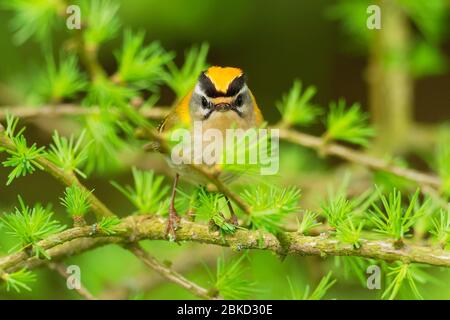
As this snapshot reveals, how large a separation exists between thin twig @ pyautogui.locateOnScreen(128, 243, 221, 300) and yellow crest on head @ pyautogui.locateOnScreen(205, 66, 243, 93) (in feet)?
1.73

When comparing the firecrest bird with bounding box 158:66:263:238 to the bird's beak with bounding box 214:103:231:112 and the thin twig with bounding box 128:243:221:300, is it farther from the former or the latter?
the thin twig with bounding box 128:243:221:300

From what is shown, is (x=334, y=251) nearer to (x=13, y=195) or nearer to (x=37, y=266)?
(x=37, y=266)

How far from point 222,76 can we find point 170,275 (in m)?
0.59

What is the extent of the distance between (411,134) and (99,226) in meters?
1.94

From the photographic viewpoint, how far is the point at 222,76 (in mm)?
1937

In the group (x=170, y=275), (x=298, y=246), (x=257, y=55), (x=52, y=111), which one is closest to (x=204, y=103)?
(x=52, y=111)

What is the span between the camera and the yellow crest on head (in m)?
1.94

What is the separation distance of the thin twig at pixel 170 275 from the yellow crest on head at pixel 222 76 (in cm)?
53

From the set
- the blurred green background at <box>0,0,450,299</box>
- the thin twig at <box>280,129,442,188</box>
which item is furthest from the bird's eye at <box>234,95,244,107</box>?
the blurred green background at <box>0,0,450,299</box>

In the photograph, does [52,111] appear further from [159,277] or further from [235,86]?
[159,277]

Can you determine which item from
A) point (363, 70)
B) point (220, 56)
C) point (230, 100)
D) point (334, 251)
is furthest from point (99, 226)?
point (363, 70)
